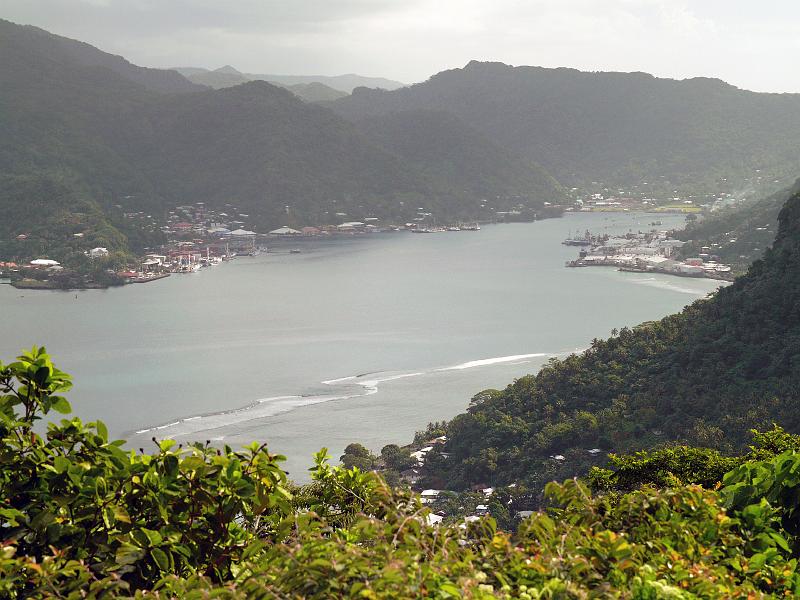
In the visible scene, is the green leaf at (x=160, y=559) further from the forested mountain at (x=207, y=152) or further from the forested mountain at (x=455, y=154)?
the forested mountain at (x=455, y=154)

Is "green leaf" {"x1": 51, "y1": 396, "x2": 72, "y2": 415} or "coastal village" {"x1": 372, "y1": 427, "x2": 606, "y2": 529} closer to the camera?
"green leaf" {"x1": 51, "y1": 396, "x2": 72, "y2": 415}

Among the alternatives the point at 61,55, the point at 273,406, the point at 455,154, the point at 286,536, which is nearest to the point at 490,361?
the point at 273,406

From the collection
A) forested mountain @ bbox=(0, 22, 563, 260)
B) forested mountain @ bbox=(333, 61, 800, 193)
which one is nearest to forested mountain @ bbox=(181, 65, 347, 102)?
forested mountain @ bbox=(333, 61, 800, 193)

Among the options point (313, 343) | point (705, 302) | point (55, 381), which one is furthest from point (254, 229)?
point (55, 381)

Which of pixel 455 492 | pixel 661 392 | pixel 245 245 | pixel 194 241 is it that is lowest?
pixel 455 492

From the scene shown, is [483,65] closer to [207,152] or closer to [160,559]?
[207,152]

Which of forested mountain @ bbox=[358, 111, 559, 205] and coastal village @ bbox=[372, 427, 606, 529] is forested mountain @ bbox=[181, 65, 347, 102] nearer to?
forested mountain @ bbox=[358, 111, 559, 205]
